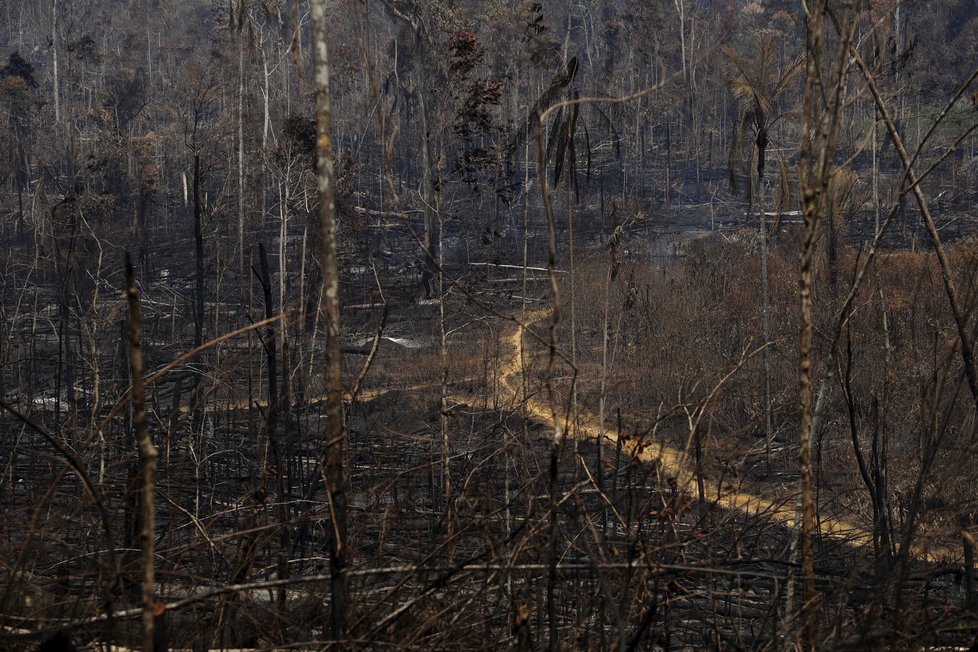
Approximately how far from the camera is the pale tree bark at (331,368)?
7.94 feet

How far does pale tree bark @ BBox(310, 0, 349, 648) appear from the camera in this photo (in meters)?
2.42

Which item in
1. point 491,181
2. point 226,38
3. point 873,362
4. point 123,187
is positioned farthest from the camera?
point 226,38

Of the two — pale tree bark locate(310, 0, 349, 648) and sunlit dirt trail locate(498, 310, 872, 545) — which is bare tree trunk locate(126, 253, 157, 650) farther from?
sunlit dirt trail locate(498, 310, 872, 545)

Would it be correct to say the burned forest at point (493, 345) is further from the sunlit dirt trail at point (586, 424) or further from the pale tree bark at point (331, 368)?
the sunlit dirt trail at point (586, 424)

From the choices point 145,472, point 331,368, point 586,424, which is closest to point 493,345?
point 586,424

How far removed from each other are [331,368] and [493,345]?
56.2ft

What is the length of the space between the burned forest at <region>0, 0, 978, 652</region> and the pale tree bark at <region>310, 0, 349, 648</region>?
0.02 m

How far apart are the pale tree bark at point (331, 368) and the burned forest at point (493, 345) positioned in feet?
0.05

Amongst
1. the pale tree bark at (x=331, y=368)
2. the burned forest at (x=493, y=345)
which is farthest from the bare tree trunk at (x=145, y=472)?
the pale tree bark at (x=331, y=368)

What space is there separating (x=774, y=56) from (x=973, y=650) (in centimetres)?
1157

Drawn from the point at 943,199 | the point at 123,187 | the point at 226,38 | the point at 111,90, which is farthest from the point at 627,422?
the point at 111,90

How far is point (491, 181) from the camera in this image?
36.8ft

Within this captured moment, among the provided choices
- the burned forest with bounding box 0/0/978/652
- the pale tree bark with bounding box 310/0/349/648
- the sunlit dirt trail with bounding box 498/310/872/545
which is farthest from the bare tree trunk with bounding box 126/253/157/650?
the sunlit dirt trail with bounding box 498/310/872/545

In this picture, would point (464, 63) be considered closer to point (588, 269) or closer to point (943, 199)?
point (588, 269)
